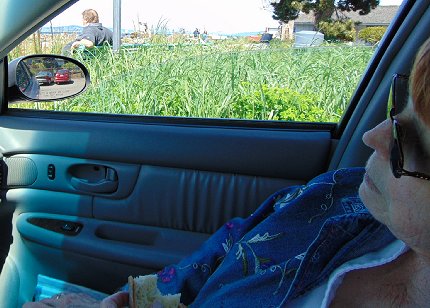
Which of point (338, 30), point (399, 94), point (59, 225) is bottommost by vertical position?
point (59, 225)

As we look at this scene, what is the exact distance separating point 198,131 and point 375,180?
1.25m

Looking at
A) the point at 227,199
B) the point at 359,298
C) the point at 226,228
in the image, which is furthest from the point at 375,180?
the point at 227,199

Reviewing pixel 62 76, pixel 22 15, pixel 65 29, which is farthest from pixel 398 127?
pixel 65 29

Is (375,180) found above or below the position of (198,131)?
above

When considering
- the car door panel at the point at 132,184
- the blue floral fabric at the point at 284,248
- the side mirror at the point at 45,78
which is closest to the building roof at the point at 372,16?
the car door panel at the point at 132,184

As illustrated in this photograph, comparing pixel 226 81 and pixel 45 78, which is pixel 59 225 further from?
pixel 226 81

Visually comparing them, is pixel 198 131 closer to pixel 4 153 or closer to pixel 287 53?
pixel 287 53

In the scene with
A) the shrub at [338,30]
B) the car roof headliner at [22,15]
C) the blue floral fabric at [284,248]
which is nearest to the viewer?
the blue floral fabric at [284,248]

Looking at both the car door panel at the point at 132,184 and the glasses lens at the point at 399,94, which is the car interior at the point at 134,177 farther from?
the glasses lens at the point at 399,94

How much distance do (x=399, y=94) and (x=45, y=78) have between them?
1.66 meters

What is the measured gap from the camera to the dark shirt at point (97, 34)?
8.87 ft

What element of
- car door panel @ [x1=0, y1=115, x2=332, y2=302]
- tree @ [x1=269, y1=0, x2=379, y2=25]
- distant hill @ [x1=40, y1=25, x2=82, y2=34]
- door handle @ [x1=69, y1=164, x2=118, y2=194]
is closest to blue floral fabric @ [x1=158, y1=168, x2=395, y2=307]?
car door panel @ [x1=0, y1=115, x2=332, y2=302]

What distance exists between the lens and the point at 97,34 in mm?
2738

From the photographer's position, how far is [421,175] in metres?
0.99
